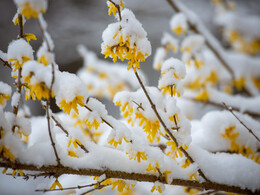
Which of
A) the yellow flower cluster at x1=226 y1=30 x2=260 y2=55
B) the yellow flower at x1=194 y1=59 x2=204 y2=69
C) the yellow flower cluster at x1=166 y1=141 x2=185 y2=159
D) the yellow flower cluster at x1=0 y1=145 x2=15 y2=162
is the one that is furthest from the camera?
the yellow flower cluster at x1=226 y1=30 x2=260 y2=55

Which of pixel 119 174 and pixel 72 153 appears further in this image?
pixel 72 153

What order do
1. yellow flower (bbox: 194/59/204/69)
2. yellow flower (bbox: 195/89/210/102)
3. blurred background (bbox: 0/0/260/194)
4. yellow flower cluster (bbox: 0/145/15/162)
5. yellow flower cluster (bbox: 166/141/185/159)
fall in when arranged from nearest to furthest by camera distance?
yellow flower cluster (bbox: 0/145/15/162)
yellow flower cluster (bbox: 166/141/185/159)
yellow flower (bbox: 194/59/204/69)
yellow flower (bbox: 195/89/210/102)
blurred background (bbox: 0/0/260/194)

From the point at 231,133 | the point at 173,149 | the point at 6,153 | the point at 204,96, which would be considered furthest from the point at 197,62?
the point at 6,153

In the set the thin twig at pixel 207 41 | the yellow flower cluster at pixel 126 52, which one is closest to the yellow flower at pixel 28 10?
the yellow flower cluster at pixel 126 52

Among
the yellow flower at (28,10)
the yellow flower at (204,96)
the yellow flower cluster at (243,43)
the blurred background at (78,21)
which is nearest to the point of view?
the yellow flower at (28,10)

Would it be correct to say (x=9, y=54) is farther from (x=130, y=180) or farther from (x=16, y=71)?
(x=130, y=180)

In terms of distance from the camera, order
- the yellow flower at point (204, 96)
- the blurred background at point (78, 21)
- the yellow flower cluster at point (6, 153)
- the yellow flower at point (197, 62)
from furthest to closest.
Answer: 1. the blurred background at point (78, 21)
2. the yellow flower at point (204, 96)
3. the yellow flower at point (197, 62)
4. the yellow flower cluster at point (6, 153)

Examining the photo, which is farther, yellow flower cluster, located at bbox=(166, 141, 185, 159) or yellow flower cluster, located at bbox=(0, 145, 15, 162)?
yellow flower cluster, located at bbox=(166, 141, 185, 159)

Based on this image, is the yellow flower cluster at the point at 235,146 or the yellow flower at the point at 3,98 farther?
the yellow flower cluster at the point at 235,146

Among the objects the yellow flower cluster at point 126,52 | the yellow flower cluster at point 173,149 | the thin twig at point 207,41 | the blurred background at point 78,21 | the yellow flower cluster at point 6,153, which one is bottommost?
the yellow flower cluster at point 6,153

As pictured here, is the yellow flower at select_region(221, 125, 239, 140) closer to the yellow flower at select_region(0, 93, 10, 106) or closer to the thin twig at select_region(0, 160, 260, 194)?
the thin twig at select_region(0, 160, 260, 194)

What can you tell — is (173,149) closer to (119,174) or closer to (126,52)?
(119,174)

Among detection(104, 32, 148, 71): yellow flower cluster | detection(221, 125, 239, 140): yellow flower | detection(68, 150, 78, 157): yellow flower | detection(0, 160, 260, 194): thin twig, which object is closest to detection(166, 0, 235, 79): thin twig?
detection(221, 125, 239, 140): yellow flower

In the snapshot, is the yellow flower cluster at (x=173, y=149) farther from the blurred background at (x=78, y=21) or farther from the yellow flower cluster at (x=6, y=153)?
the blurred background at (x=78, y=21)
